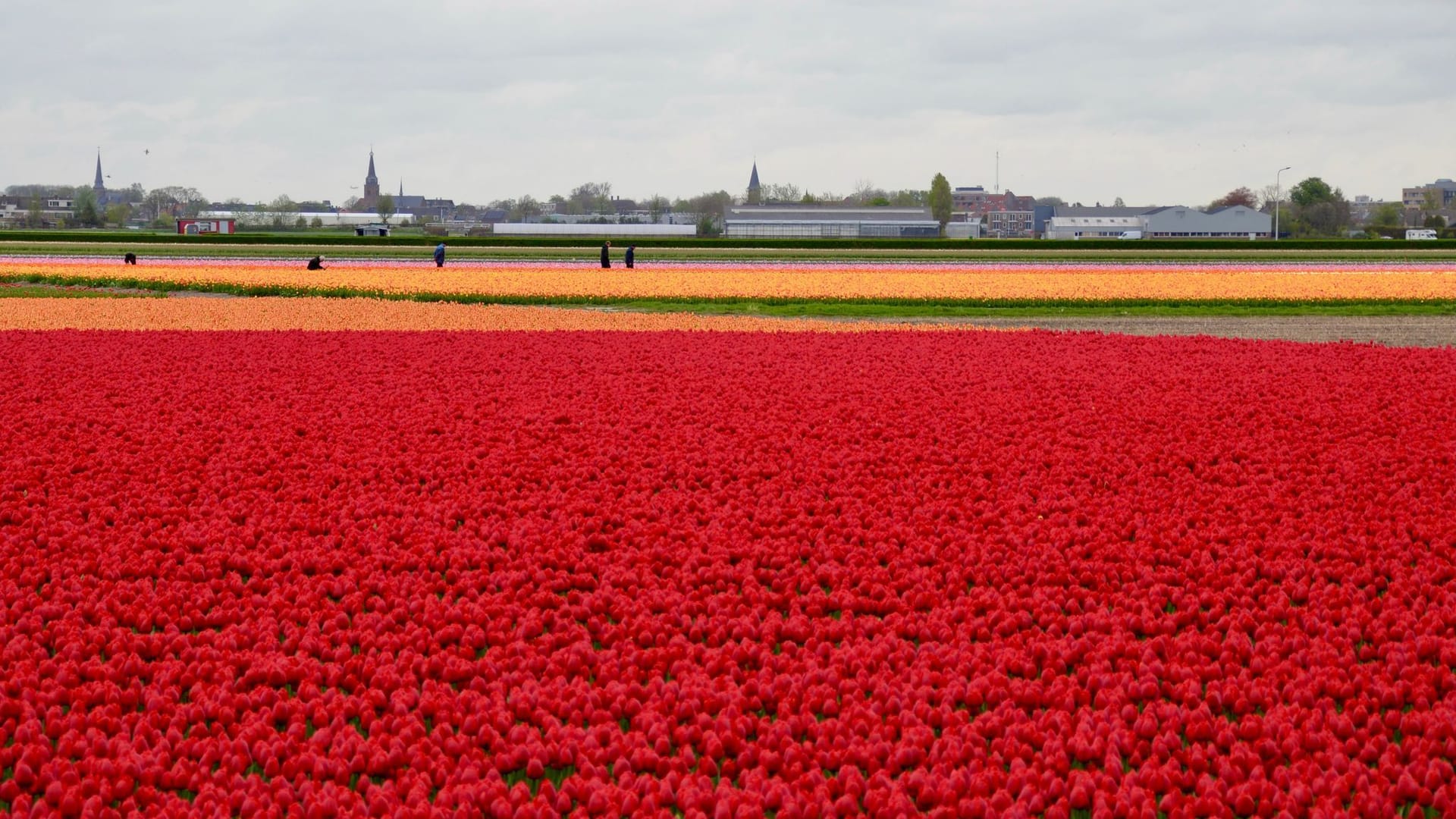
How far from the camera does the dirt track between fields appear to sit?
2430cm

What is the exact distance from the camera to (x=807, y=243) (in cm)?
7294

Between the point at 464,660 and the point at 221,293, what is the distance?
3418cm

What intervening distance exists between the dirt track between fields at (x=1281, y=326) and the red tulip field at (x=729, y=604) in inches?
425

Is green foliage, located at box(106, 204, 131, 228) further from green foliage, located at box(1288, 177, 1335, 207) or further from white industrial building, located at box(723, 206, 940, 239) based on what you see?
green foliage, located at box(1288, 177, 1335, 207)

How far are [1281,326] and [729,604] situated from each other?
22.1 metres

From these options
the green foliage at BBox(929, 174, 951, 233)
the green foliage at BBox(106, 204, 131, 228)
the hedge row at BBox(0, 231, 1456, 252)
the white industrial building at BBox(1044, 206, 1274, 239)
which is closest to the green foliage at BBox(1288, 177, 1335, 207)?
the white industrial building at BBox(1044, 206, 1274, 239)

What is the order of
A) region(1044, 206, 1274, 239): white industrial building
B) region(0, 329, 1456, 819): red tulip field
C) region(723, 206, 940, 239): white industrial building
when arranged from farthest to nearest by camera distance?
1. region(1044, 206, 1274, 239): white industrial building
2. region(723, 206, 940, 239): white industrial building
3. region(0, 329, 1456, 819): red tulip field

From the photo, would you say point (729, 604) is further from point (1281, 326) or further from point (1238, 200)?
point (1238, 200)

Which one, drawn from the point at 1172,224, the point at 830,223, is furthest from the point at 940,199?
the point at 830,223

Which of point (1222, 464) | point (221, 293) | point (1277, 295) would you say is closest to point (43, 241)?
point (221, 293)

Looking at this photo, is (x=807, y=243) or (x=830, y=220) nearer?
(x=807, y=243)

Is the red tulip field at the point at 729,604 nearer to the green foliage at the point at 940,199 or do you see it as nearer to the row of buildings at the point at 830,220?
the row of buildings at the point at 830,220

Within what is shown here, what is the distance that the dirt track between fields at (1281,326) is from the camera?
957 inches

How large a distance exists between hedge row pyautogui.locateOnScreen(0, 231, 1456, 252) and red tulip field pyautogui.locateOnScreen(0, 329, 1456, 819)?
57916mm
